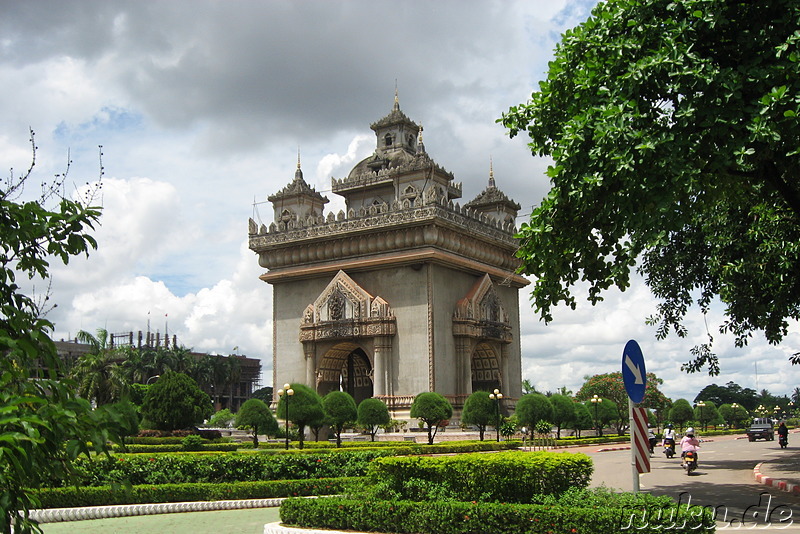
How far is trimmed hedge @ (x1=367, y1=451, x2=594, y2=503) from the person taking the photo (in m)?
10.7

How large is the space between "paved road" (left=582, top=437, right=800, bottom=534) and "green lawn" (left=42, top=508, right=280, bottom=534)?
6.00 meters

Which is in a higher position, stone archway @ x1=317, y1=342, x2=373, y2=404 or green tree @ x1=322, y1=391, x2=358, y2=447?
stone archway @ x1=317, y1=342, x2=373, y2=404

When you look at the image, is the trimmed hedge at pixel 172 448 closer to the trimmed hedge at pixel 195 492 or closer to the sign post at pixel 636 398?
the trimmed hedge at pixel 195 492

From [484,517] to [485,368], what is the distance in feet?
123

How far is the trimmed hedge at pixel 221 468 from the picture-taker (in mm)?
16719

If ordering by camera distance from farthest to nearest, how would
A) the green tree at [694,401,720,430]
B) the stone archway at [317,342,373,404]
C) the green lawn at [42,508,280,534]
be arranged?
the green tree at [694,401,720,430]
the stone archway at [317,342,373,404]
the green lawn at [42,508,280,534]

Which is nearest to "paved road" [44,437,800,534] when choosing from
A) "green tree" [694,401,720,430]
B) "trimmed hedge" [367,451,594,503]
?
"trimmed hedge" [367,451,594,503]

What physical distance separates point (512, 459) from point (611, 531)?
83.1 inches

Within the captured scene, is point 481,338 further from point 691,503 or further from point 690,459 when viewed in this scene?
point 691,503

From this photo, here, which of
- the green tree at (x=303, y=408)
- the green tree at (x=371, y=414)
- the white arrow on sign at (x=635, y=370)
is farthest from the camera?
the green tree at (x=371, y=414)

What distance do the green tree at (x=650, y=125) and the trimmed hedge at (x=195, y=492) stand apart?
6.12 meters

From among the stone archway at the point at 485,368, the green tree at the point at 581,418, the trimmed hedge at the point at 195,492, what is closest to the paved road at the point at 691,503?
the trimmed hedge at the point at 195,492

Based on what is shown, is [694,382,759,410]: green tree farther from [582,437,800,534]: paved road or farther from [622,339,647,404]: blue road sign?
[622,339,647,404]: blue road sign

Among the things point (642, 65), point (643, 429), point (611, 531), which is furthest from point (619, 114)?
point (611, 531)
